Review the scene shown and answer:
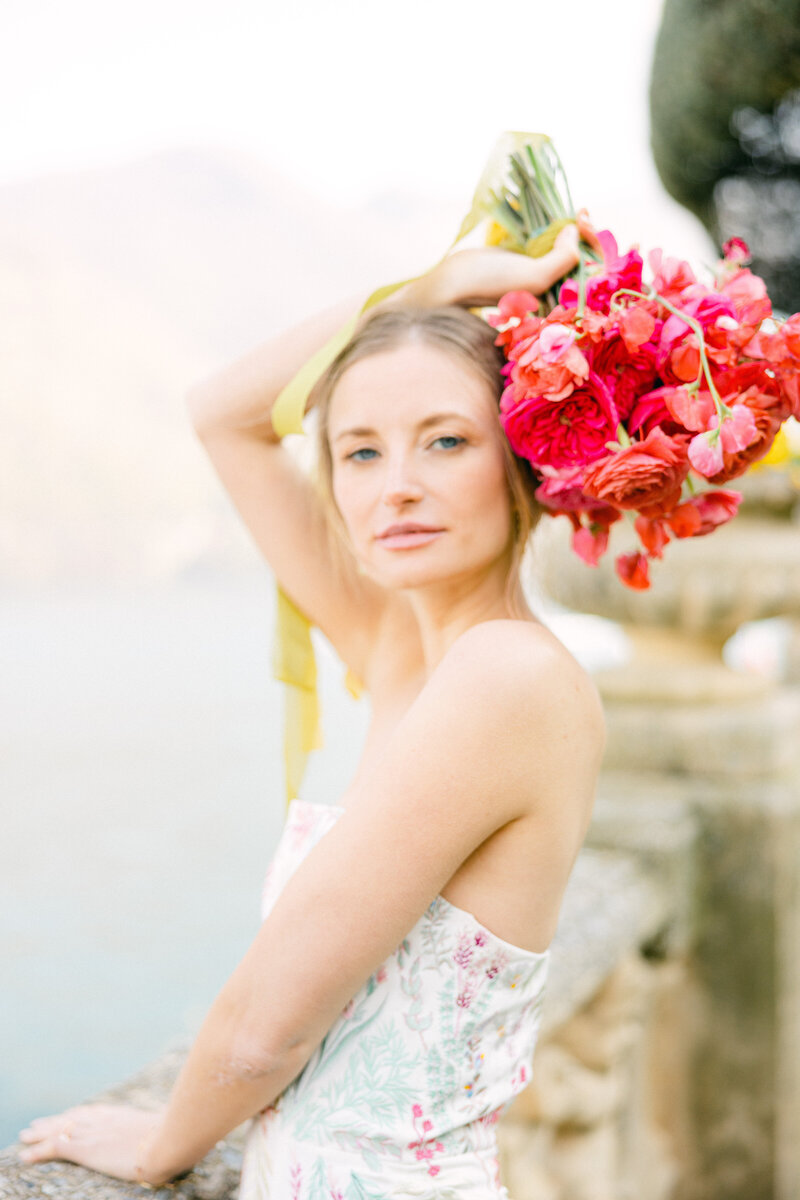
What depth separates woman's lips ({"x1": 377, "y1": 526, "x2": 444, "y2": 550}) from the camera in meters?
1.19

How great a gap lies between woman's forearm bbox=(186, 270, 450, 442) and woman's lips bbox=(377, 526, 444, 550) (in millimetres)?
295

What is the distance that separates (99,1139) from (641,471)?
3.40 feet

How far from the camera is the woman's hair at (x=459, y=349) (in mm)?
1216

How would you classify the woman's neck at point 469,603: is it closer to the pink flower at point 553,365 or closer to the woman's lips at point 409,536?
the woman's lips at point 409,536

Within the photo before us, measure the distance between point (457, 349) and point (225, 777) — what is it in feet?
6.58

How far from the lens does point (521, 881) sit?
3.69ft

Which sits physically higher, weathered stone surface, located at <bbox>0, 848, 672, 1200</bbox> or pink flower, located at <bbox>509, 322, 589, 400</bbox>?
pink flower, located at <bbox>509, 322, 589, 400</bbox>

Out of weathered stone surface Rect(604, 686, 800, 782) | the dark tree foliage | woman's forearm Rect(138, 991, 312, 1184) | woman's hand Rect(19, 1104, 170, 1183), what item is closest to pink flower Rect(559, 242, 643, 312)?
woman's forearm Rect(138, 991, 312, 1184)

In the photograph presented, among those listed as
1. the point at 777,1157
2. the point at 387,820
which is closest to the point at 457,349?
the point at 387,820

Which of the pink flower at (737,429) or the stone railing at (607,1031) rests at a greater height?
the pink flower at (737,429)

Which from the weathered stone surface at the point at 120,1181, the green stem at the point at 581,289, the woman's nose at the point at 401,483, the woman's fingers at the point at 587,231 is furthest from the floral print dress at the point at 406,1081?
the woman's fingers at the point at 587,231

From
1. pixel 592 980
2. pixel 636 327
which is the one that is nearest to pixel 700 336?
pixel 636 327

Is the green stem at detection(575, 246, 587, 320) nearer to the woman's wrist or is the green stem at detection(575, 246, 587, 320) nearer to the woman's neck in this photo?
the woman's wrist

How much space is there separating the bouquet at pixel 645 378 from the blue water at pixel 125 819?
0.73 m
